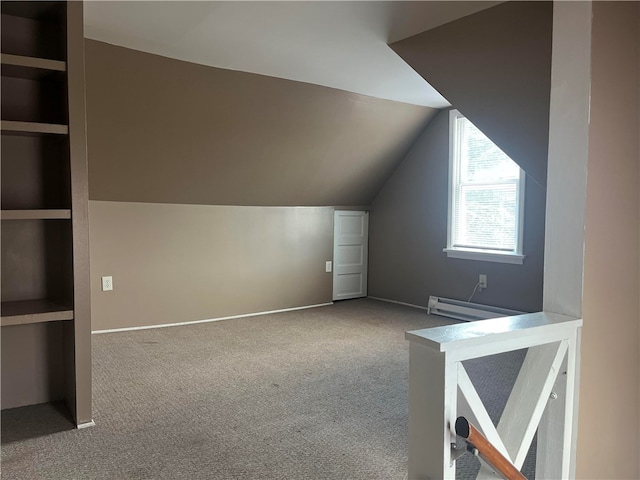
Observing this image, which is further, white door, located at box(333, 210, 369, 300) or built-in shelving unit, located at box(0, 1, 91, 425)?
white door, located at box(333, 210, 369, 300)

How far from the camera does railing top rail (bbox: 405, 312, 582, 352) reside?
122 cm

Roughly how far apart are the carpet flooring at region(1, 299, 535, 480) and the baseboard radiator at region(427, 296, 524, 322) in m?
0.89

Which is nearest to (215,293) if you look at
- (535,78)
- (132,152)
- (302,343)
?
(302,343)

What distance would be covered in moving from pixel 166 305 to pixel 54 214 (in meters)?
2.35

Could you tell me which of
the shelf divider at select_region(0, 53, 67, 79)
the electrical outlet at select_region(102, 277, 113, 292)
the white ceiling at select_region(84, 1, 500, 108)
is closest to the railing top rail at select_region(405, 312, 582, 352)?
the white ceiling at select_region(84, 1, 500, 108)

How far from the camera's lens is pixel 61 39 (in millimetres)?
2523

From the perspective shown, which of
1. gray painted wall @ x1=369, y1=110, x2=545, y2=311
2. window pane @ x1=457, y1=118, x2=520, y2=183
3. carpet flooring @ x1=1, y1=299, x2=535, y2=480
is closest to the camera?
carpet flooring @ x1=1, y1=299, x2=535, y2=480

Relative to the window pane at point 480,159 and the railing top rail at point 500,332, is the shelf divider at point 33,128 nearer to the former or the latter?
the railing top rail at point 500,332

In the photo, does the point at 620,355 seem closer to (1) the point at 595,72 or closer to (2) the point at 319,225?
(1) the point at 595,72

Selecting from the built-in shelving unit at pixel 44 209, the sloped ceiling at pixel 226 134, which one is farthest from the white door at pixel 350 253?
the built-in shelving unit at pixel 44 209

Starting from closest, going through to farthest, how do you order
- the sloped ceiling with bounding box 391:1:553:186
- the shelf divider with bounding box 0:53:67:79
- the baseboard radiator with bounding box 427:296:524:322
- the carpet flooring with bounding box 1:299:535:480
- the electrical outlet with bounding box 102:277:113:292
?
the carpet flooring with bounding box 1:299:535:480
the shelf divider with bounding box 0:53:67:79
the sloped ceiling with bounding box 391:1:553:186
the electrical outlet with bounding box 102:277:113:292
the baseboard radiator with bounding box 427:296:524:322

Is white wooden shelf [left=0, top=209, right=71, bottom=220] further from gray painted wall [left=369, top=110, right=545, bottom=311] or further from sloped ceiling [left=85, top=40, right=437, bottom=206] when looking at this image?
gray painted wall [left=369, top=110, right=545, bottom=311]

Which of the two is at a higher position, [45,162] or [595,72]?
Result: [595,72]

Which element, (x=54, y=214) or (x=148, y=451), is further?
(x=54, y=214)
